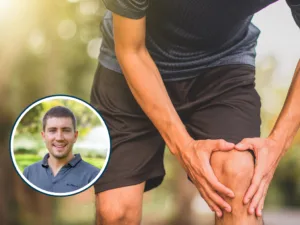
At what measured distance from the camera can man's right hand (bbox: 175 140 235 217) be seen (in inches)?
60.4

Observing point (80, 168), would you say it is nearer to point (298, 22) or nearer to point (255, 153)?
point (255, 153)

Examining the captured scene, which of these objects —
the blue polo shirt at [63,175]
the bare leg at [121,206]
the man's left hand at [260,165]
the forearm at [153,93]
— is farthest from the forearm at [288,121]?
the blue polo shirt at [63,175]

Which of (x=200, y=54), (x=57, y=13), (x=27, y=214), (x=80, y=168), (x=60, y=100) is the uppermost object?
(x=57, y=13)

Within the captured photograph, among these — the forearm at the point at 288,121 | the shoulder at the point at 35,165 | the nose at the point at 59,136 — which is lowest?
the shoulder at the point at 35,165

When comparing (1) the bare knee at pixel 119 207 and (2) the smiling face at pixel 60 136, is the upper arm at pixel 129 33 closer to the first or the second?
(2) the smiling face at pixel 60 136

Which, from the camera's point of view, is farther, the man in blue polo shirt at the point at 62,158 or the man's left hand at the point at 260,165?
the man in blue polo shirt at the point at 62,158

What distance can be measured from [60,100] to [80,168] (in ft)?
0.80

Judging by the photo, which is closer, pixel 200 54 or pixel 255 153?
pixel 255 153

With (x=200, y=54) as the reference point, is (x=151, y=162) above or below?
below

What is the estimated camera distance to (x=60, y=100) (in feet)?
6.01

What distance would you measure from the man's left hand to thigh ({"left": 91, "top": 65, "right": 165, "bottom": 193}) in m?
0.32

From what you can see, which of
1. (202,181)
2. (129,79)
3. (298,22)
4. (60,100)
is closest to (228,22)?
(298,22)

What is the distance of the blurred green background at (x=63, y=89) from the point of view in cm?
179

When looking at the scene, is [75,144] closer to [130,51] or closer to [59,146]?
[59,146]
